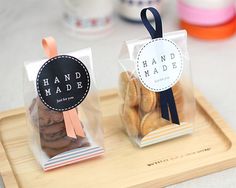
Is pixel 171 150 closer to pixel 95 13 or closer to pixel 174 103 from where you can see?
pixel 174 103

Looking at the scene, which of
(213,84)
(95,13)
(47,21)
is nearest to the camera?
(213,84)

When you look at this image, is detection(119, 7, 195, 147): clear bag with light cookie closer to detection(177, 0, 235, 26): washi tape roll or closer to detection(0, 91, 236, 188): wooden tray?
detection(0, 91, 236, 188): wooden tray

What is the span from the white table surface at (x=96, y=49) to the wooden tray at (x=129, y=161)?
0.08 metres

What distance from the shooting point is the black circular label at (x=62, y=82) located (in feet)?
2.34

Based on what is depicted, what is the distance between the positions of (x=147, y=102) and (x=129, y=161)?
0.09m

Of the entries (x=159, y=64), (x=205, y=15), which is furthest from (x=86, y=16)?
(x=159, y=64)

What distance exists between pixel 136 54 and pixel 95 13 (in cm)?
→ 38

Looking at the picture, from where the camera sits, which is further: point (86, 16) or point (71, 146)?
point (86, 16)

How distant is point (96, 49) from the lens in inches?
43.6

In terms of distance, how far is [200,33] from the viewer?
112 centimetres

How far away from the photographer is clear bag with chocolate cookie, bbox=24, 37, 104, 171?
2.34 feet

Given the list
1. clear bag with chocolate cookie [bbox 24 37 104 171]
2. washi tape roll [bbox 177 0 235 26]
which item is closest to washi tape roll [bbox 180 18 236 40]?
washi tape roll [bbox 177 0 235 26]

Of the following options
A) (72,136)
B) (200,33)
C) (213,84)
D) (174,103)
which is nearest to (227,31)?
(200,33)

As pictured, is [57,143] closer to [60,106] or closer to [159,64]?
[60,106]
